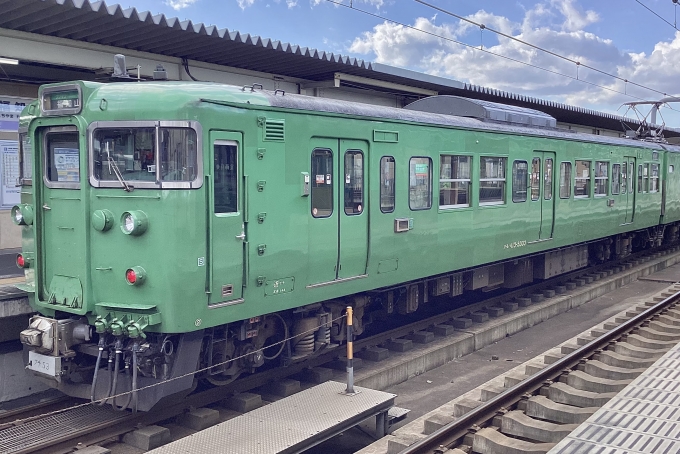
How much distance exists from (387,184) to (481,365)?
324 centimetres

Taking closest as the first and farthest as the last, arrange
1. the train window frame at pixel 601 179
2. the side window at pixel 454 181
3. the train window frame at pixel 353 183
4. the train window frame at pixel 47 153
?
1. the train window frame at pixel 47 153
2. the train window frame at pixel 353 183
3. the side window at pixel 454 181
4. the train window frame at pixel 601 179

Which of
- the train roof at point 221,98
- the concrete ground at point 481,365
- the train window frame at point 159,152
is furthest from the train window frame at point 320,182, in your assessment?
the concrete ground at point 481,365

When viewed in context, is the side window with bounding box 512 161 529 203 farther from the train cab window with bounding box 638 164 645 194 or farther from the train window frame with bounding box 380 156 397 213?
the train cab window with bounding box 638 164 645 194

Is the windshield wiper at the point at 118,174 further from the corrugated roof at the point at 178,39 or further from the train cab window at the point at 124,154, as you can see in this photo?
the corrugated roof at the point at 178,39

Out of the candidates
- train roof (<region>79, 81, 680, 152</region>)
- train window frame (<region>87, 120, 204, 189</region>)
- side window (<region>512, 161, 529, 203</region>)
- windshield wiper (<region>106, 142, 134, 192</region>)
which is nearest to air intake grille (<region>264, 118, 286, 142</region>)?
train roof (<region>79, 81, 680, 152</region>)

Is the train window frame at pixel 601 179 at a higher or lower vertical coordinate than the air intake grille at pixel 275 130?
lower

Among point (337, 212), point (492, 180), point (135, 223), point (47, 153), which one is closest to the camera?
point (135, 223)

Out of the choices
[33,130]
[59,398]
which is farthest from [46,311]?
[33,130]

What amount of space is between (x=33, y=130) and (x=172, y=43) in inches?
161

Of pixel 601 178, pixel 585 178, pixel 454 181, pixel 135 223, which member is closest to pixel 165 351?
pixel 135 223

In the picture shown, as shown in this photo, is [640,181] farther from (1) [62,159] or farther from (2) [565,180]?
(1) [62,159]

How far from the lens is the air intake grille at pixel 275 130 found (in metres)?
7.15

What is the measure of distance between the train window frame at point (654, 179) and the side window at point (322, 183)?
14.3 m

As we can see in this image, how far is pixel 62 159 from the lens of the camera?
6988mm
